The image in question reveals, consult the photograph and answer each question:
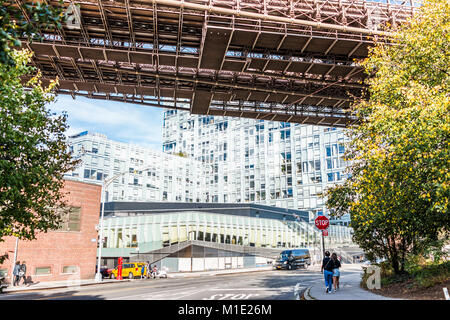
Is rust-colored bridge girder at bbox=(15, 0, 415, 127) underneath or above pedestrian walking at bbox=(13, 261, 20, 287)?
above

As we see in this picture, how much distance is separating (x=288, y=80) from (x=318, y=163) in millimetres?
59233

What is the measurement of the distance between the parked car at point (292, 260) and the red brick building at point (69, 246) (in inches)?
851

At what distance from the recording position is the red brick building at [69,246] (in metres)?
32.1

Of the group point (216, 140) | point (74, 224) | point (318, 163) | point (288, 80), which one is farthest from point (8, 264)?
point (216, 140)

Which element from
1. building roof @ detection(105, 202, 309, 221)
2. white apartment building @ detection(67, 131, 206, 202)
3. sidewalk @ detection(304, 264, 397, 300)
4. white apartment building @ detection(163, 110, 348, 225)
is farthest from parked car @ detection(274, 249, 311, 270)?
white apartment building @ detection(67, 131, 206, 202)

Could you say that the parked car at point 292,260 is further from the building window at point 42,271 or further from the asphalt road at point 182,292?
the building window at point 42,271

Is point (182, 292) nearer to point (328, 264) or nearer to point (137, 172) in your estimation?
point (328, 264)

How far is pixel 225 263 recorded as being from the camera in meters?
55.3

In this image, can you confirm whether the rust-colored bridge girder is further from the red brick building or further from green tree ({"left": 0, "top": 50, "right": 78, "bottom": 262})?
the red brick building

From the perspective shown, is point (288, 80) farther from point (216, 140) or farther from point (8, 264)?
point (216, 140)

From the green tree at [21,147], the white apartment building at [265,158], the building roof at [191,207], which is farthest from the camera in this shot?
the white apartment building at [265,158]

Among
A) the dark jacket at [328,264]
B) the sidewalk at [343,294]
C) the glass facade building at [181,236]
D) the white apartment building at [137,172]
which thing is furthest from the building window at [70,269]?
the white apartment building at [137,172]

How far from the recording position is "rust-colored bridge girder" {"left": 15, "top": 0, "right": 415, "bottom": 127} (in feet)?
65.0

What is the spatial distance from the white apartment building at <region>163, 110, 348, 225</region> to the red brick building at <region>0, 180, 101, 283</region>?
5193cm
